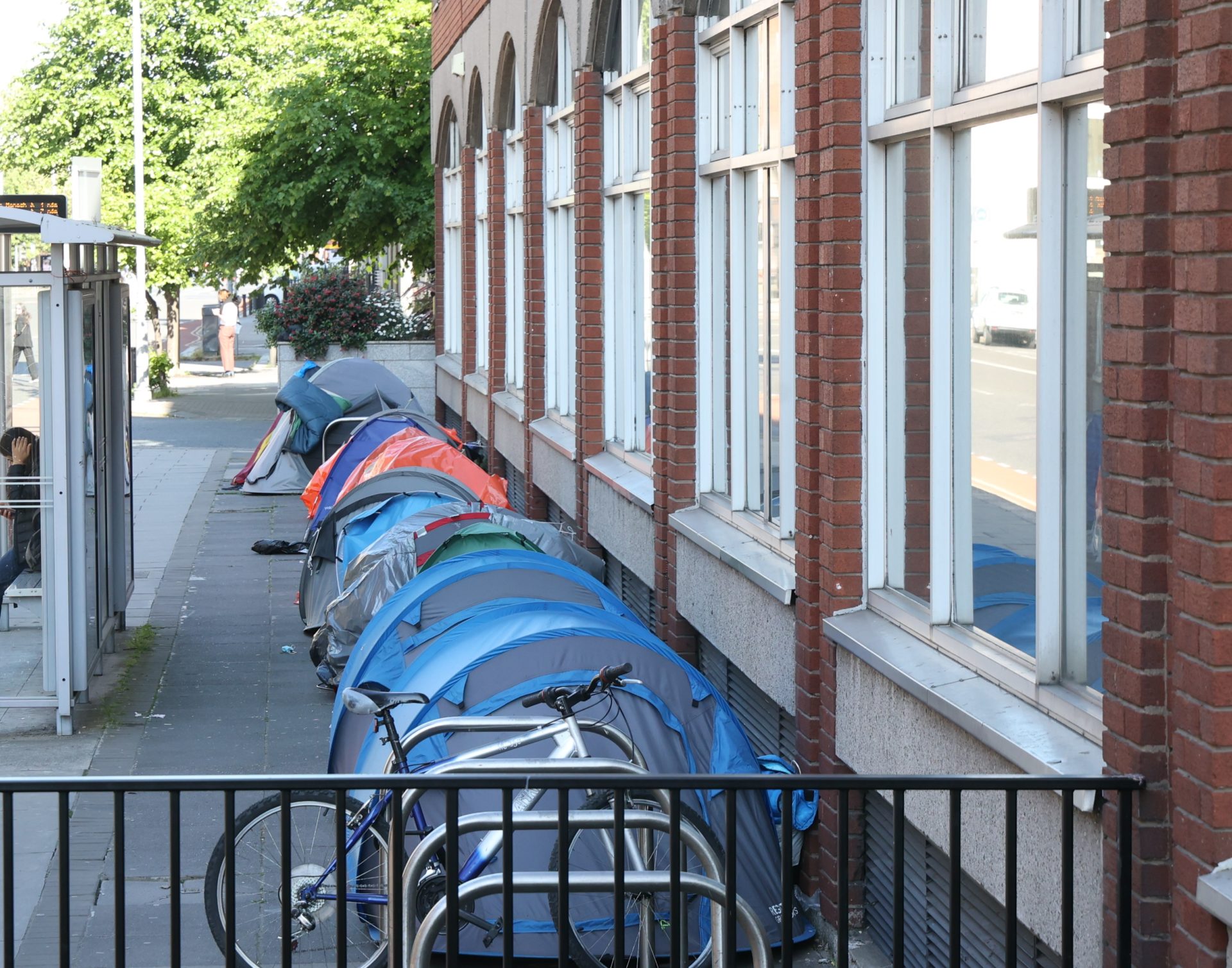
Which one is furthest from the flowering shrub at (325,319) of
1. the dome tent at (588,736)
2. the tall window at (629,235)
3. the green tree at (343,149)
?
the dome tent at (588,736)

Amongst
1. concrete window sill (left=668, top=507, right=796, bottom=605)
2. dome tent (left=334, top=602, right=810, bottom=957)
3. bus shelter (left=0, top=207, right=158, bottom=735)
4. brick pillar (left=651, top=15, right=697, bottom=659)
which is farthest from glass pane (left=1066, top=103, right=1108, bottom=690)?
bus shelter (left=0, top=207, right=158, bottom=735)

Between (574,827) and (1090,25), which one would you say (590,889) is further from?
(1090,25)

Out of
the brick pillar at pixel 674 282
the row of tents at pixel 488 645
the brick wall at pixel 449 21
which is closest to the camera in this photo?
the row of tents at pixel 488 645

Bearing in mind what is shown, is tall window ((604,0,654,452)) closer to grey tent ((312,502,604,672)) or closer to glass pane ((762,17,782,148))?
grey tent ((312,502,604,672))

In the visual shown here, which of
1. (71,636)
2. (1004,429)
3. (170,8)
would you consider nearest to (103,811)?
(71,636)

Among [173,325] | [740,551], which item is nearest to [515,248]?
[740,551]

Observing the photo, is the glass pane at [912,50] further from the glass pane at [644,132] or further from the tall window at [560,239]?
the tall window at [560,239]

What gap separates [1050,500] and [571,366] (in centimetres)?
911

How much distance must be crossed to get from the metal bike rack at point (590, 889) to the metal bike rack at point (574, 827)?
0.04m

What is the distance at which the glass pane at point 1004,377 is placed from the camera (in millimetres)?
4598

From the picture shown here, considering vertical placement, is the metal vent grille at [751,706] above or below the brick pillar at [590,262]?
below

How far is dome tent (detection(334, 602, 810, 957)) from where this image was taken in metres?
5.66

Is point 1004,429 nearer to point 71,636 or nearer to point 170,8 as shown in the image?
point 71,636

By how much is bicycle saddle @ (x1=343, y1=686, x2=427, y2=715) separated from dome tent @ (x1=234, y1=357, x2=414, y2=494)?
13.7 m
